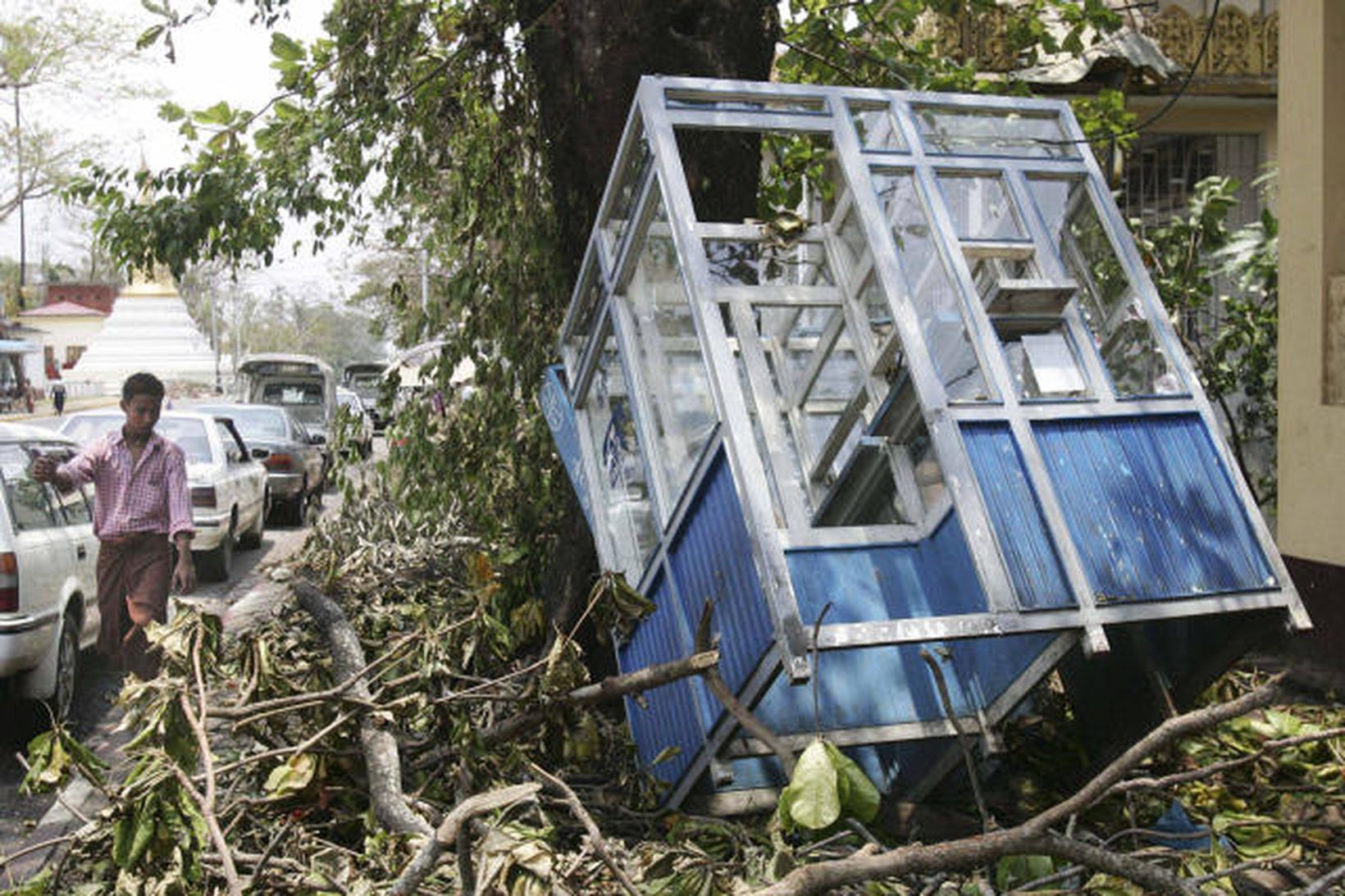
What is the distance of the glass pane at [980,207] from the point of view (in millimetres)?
5055

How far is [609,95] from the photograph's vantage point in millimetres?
6586

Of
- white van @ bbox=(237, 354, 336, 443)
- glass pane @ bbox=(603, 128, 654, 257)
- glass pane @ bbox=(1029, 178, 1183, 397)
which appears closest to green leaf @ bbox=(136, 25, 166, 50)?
glass pane @ bbox=(603, 128, 654, 257)

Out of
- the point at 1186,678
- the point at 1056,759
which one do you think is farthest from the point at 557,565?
the point at 1186,678

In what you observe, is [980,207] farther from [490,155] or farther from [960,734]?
[490,155]

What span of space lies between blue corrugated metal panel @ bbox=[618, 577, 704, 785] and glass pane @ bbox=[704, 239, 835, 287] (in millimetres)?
1233

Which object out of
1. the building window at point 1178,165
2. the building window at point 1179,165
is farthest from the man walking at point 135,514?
the building window at point 1179,165

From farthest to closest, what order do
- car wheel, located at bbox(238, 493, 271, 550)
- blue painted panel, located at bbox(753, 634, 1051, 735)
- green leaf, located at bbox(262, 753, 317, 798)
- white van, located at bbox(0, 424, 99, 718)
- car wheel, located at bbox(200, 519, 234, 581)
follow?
car wheel, located at bbox(238, 493, 271, 550) → car wheel, located at bbox(200, 519, 234, 581) → white van, located at bbox(0, 424, 99, 718) → blue painted panel, located at bbox(753, 634, 1051, 735) → green leaf, located at bbox(262, 753, 317, 798)

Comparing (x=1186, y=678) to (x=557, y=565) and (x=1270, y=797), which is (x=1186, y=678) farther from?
(x=557, y=565)

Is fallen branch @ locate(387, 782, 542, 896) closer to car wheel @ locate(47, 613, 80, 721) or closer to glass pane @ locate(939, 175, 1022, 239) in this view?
glass pane @ locate(939, 175, 1022, 239)

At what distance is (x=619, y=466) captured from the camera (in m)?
5.84

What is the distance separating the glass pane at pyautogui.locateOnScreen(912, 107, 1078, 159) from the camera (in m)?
5.07

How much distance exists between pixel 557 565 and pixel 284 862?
3214 millimetres

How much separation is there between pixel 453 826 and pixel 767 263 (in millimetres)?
3101

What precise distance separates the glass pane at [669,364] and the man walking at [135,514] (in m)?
3.60
